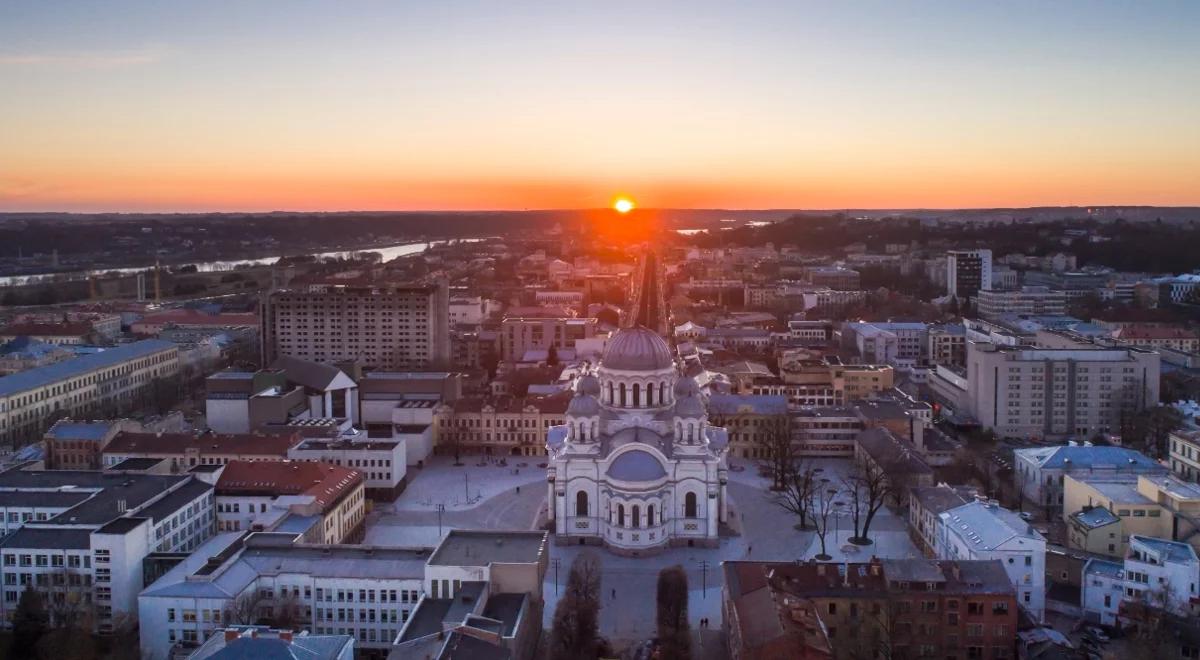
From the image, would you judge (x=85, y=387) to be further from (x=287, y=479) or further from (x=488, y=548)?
(x=488, y=548)

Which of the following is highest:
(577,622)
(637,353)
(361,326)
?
(637,353)

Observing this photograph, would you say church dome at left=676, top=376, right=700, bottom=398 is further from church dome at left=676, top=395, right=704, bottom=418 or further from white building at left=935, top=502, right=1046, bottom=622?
white building at left=935, top=502, right=1046, bottom=622

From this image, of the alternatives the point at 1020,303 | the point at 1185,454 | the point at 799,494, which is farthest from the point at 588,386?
the point at 1020,303

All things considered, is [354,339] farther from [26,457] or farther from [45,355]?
[26,457]

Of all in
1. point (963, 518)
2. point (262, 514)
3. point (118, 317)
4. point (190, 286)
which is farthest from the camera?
point (190, 286)

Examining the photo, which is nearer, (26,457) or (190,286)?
(26,457)

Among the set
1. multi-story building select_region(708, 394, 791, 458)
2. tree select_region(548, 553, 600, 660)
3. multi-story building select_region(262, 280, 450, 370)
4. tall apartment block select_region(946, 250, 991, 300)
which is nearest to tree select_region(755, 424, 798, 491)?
multi-story building select_region(708, 394, 791, 458)

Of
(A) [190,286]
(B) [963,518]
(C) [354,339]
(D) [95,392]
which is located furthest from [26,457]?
(A) [190,286]
